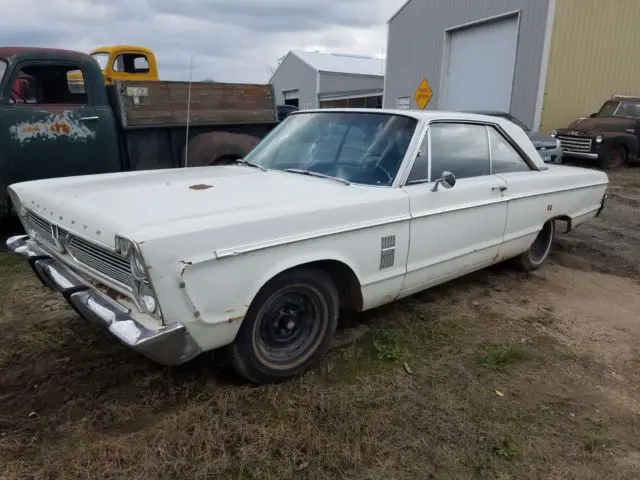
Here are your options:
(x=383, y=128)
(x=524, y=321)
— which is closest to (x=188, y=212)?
(x=383, y=128)

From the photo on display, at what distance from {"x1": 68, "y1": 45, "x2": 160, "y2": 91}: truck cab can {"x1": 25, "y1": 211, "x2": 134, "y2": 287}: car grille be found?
7437 millimetres

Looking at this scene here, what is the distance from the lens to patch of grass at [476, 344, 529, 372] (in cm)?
336

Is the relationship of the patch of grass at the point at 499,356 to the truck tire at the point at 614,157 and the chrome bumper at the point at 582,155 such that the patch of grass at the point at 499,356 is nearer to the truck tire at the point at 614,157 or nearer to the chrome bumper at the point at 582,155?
the chrome bumper at the point at 582,155

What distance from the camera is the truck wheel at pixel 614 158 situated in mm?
13039

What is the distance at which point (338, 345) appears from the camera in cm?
354

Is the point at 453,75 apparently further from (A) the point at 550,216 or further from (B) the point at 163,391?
(B) the point at 163,391

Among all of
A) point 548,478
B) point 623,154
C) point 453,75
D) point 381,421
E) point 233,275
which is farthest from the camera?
point 453,75

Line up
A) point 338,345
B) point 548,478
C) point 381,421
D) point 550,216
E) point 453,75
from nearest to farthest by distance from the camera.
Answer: point 548,478 < point 381,421 < point 338,345 < point 550,216 < point 453,75

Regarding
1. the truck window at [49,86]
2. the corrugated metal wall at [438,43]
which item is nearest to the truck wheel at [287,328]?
the truck window at [49,86]

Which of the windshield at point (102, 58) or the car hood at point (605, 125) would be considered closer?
the windshield at point (102, 58)

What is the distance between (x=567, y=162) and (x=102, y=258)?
552 inches

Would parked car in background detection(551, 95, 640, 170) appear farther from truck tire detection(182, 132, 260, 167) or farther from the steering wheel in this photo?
the steering wheel

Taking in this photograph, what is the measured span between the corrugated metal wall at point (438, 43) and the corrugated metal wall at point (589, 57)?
495 millimetres

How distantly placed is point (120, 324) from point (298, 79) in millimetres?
35135
